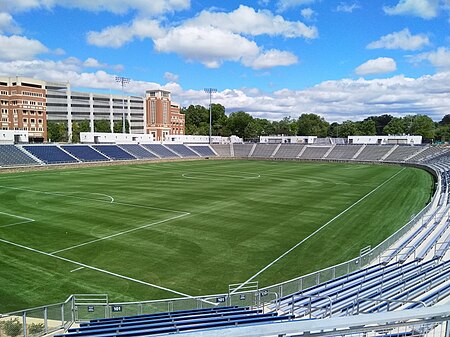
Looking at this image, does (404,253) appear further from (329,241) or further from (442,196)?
(442,196)

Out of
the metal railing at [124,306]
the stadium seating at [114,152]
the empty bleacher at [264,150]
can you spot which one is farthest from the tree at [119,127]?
the metal railing at [124,306]

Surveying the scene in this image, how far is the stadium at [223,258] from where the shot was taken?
9.00 meters

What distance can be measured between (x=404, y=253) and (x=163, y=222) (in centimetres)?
1561

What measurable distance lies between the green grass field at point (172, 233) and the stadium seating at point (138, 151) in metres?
39.0

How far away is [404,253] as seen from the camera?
17.2 meters

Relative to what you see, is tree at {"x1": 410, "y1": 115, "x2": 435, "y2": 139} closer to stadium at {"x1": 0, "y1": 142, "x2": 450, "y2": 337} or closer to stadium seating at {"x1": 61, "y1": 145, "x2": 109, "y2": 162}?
stadium at {"x1": 0, "y1": 142, "x2": 450, "y2": 337}

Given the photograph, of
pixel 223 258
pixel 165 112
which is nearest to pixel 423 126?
pixel 165 112

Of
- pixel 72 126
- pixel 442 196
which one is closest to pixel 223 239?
pixel 442 196

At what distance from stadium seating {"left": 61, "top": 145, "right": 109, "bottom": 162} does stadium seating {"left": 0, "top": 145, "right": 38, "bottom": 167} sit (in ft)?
30.1

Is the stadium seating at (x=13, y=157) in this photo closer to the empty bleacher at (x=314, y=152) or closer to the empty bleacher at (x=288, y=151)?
the empty bleacher at (x=288, y=151)

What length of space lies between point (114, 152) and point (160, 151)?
1369 centimetres

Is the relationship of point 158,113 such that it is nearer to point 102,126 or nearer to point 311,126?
point 102,126

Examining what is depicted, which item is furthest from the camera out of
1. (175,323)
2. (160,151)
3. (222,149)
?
(222,149)

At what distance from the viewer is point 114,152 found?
78.1 meters
